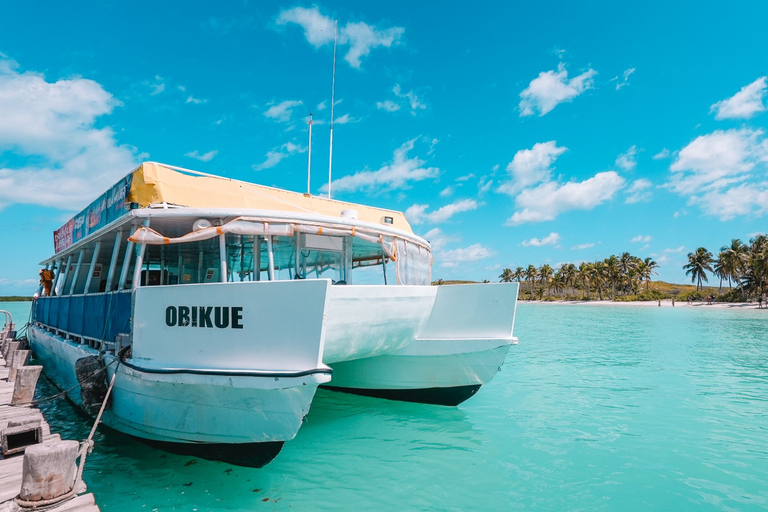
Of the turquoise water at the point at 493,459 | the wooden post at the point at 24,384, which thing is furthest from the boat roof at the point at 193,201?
the turquoise water at the point at 493,459

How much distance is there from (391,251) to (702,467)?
561 centimetres

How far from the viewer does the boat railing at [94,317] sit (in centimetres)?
661

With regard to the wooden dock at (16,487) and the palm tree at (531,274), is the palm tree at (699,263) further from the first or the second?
the wooden dock at (16,487)

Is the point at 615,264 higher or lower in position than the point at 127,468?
higher

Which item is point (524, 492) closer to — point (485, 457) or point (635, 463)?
point (485, 457)

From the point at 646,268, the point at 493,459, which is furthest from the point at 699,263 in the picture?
the point at 493,459

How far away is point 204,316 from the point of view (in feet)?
17.7

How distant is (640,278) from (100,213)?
312ft

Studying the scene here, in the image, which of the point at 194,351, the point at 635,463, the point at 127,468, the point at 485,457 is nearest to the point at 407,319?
the point at 485,457

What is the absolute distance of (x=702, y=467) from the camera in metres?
6.21

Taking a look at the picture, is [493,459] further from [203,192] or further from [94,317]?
[94,317]

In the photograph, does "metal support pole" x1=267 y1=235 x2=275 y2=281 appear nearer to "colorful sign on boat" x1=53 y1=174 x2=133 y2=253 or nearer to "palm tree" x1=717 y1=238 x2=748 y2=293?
"colorful sign on boat" x1=53 y1=174 x2=133 y2=253

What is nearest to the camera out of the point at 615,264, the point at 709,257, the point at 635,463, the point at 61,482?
the point at 61,482

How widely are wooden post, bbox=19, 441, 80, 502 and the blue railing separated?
2.31 m
